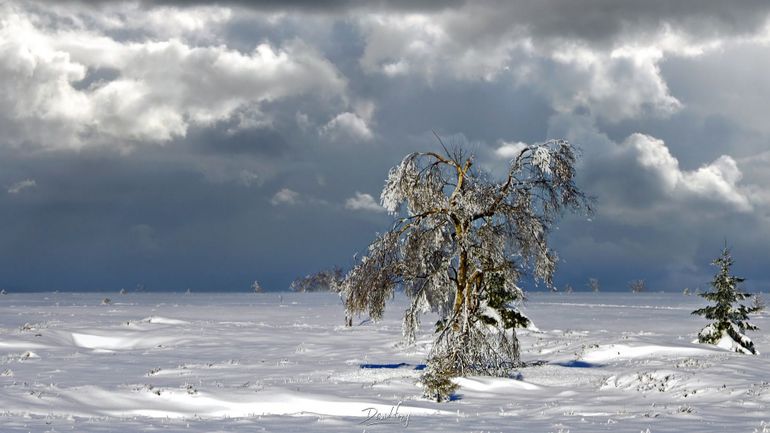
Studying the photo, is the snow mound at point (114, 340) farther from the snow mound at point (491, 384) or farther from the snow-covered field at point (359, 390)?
the snow mound at point (491, 384)

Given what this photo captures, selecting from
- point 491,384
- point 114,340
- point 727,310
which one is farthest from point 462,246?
point 114,340

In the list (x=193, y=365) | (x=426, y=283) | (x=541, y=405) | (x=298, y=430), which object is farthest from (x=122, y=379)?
(x=541, y=405)

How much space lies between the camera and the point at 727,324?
1346 inches

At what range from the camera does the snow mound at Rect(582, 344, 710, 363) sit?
30469mm

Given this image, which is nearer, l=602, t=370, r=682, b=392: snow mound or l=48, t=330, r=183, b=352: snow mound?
l=602, t=370, r=682, b=392: snow mound

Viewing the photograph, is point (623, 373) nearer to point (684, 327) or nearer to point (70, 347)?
point (70, 347)

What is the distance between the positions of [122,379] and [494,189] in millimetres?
13118

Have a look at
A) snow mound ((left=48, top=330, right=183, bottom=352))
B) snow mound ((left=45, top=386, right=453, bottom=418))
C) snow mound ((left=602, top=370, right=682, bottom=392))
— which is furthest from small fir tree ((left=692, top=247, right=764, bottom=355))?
snow mound ((left=48, top=330, right=183, bottom=352))

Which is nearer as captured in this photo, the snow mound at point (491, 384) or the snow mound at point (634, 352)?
the snow mound at point (491, 384)

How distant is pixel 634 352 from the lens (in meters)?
31.4

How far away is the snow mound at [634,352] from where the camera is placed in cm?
3047

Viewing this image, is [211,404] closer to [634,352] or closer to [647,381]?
[647,381]

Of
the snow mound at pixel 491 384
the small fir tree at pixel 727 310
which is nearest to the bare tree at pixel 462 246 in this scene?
the snow mound at pixel 491 384

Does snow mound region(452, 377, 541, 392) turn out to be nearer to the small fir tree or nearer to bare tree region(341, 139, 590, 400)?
bare tree region(341, 139, 590, 400)
